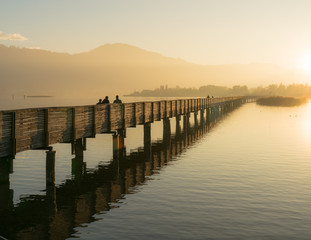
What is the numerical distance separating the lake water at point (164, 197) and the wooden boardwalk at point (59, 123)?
257cm

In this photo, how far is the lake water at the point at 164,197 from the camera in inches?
661

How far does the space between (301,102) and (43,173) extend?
6704 inches

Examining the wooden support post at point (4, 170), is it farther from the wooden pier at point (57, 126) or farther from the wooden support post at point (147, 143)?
the wooden support post at point (147, 143)

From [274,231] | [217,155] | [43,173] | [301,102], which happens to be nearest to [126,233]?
[274,231]

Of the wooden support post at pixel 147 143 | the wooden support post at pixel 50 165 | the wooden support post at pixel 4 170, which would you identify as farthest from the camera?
the wooden support post at pixel 147 143

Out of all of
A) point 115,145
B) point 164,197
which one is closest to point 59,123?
point 164,197

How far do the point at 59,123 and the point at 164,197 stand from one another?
7160 millimetres

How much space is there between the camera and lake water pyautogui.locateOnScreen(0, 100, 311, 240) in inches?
661

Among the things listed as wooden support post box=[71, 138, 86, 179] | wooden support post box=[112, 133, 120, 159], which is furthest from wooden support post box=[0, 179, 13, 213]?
wooden support post box=[112, 133, 120, 159]

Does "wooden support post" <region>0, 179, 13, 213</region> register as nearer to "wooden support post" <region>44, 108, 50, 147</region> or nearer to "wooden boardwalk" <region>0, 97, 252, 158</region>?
"wooden boardwalk" <region>0, 97, 252, 158</region>

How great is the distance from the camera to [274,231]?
54.3ft

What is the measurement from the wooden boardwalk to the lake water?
8.44 feet

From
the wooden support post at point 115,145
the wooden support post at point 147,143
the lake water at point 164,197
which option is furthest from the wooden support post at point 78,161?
the wooden support post at point 147,143

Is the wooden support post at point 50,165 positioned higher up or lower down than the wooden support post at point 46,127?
lower down
